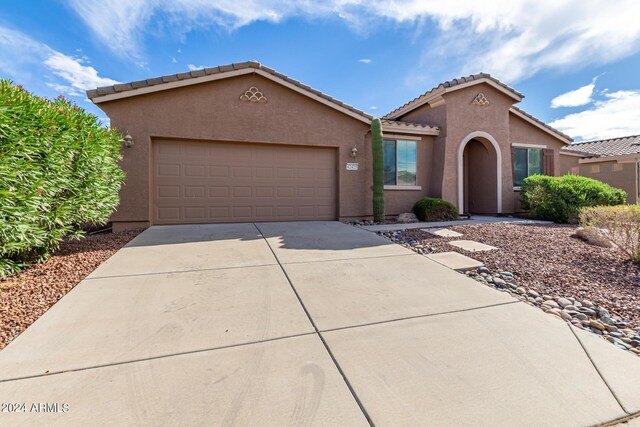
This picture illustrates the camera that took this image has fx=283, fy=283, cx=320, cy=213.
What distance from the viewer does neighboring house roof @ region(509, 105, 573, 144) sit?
11617 millimetres

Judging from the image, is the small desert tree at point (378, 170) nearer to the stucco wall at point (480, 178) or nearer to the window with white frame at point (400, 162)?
the window with white frame at point (400, 162)

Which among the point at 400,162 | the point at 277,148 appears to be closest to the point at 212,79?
the point at 277,148

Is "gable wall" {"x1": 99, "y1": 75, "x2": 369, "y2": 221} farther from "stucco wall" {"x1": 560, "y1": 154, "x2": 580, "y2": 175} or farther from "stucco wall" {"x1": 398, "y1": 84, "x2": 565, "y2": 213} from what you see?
"stucco wall" {"x1": 560, "y1": 154, "x2": 580, "y2": 175}

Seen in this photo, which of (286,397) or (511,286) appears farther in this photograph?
(511,286)

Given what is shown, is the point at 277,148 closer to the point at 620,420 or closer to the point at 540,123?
the point at 620,420

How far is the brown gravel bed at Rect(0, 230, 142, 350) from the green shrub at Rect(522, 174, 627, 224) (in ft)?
39.2

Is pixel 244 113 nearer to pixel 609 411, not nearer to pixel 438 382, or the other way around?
pixel 438 382

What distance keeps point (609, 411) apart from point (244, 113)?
8.66m

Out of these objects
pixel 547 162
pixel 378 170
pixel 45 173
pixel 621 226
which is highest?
pixel 547 162

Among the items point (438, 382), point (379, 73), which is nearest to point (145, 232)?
point (438, 382)

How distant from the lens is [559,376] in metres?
2.00

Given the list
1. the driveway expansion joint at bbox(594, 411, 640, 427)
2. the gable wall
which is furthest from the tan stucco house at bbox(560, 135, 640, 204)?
the driveway expansion joint at bbox(594, 411, 640, 427)

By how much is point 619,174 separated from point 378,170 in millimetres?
14946

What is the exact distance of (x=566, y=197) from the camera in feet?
29.2
